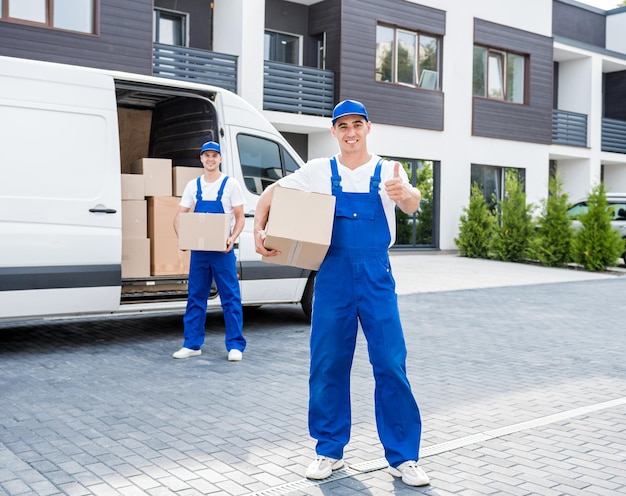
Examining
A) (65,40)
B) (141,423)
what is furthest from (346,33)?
(141,423)

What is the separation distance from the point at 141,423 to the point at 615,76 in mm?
29435

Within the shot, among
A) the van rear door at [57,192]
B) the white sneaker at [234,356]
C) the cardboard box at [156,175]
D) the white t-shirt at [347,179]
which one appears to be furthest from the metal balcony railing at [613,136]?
the white t-shirt at [347,179]

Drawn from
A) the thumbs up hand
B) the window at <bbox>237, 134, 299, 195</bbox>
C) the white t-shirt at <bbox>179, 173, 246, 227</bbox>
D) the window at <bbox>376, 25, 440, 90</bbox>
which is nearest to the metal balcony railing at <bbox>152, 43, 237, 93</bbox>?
the window at <bbox>376, 25, 440, 90</bbox>

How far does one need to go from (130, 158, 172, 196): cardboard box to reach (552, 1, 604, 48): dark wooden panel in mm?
23207

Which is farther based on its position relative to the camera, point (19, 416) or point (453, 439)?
point (19, 416)

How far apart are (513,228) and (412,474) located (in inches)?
683

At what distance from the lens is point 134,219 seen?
27.3 feet

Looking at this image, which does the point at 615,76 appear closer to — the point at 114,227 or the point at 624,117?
the point at 624,117

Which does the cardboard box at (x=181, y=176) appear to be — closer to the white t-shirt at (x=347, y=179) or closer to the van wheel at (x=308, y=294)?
the van wheel at (x=308, y=294)

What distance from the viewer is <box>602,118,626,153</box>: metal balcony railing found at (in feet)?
93.7

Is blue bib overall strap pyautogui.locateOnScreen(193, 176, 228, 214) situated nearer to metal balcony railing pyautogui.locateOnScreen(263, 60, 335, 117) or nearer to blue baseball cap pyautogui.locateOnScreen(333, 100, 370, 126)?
blue baseball cap pyautogui.locateOnScreen(333, 100, 370, 126)

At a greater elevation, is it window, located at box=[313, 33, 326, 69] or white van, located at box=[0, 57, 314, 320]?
window, located at box=[313, 33, 326, 69]

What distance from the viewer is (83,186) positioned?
24.3ft

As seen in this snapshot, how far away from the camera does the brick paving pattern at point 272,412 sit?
412cm
